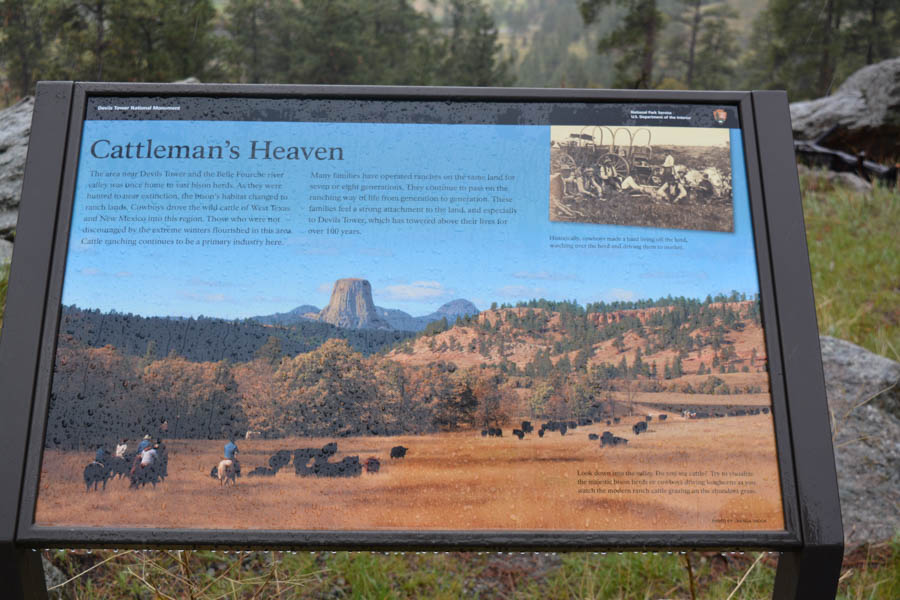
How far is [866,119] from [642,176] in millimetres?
7891

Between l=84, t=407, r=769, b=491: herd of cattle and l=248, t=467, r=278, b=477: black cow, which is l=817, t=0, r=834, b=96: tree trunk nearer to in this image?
l=84, t=407, r=769, b=491: herd of cattle

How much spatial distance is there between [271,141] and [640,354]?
1.10 m

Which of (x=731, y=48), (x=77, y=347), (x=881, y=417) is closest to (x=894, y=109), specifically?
(x=881, y=417)

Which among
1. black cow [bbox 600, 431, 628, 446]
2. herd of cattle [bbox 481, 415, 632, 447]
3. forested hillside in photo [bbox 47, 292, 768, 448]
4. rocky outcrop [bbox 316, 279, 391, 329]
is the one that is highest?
rocky outcrop [bbox 316, 279, 391, 329]

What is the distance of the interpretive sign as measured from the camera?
1577 millimetres

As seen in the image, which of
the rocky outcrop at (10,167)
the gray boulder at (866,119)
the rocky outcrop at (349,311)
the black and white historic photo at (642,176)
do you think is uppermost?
the gray boulder at (866,119)

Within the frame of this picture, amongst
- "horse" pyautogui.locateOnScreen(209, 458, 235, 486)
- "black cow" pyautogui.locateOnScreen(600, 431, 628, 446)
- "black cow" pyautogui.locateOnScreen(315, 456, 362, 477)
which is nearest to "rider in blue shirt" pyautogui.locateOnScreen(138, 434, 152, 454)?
"horse" pyautogui.locateOnScreen(209, 458, 235, 486)

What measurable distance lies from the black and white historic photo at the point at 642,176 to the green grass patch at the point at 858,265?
249 centimetres

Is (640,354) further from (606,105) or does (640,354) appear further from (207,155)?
(207,155)

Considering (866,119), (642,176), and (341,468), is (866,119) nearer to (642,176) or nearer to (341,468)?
(642,176)

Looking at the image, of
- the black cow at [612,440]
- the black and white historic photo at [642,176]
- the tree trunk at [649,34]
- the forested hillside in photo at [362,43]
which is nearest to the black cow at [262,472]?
the black cow at [612,440]

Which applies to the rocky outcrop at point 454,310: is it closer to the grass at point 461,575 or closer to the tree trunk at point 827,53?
the grass at point 461,575

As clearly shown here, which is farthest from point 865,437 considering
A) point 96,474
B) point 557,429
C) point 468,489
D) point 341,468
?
point 96,474

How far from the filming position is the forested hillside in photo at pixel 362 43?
10359 millimetres
